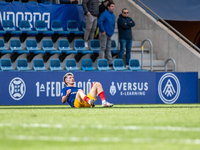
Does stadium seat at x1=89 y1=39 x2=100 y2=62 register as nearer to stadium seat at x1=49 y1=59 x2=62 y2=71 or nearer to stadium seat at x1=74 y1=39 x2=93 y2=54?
stadium seat at x1=74 y1=39 x2=93 y2=54

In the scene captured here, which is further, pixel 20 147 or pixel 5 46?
pixel 5 46

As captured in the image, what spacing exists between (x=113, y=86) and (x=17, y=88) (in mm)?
3081

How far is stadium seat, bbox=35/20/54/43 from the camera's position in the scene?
52.6 feet

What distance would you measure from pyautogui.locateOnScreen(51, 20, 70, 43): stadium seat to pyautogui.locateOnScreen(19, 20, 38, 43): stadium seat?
819mm

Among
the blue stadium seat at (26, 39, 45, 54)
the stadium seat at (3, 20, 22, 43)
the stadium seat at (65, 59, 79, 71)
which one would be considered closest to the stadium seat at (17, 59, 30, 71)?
the blue stadium seat at (26, 39, 45, 54)

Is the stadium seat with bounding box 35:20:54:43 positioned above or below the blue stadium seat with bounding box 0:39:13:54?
above

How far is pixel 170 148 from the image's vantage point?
383 cm

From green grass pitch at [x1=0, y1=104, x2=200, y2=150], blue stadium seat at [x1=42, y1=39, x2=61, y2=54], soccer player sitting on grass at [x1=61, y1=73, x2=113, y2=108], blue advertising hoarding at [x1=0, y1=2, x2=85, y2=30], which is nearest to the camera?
green grass pitch at [x1=0, y1=104, x2=200, y2=150]

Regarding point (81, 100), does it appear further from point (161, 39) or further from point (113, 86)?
point (161, 39)

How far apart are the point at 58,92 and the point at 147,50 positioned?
211 inches

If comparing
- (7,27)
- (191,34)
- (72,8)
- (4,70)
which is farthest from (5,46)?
(191,34)

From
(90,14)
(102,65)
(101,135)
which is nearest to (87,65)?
(102,65)

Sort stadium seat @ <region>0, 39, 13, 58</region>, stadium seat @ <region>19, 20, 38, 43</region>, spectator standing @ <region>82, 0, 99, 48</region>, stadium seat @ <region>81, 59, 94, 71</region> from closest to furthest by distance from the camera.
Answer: stadium seat @ <region>0, 39, 13, 58</region> → stadium seat @ <region>81, 59, 94, 71</region> → spectator standing @ <region>82, 0, 99, 48</region> → stadium seat @ <region>19, 20, 38, 43</region>

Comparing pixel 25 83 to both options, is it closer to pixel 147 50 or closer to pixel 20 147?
pixel 147 50
